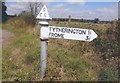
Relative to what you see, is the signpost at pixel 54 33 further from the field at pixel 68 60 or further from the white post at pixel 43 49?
the field at pixel 68 60

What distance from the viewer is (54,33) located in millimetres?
5766

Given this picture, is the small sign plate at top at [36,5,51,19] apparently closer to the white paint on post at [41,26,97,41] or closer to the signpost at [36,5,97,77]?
the signpost at [36,5,97,77]

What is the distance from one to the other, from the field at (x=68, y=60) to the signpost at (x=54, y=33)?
517 millimetres

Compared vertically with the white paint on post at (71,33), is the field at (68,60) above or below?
below

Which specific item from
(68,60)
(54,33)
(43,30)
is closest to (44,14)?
(43,30)

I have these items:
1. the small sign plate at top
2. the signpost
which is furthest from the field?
the small sign plate at top

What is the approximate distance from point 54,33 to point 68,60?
42.3 inches

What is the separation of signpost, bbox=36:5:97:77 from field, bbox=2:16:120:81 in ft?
1.69

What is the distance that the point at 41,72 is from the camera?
19.1ft

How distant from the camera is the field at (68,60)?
5.91 m

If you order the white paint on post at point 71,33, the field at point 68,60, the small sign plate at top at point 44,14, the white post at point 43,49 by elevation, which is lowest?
the field at point 68,60

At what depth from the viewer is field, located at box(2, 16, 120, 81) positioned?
19.4 feet

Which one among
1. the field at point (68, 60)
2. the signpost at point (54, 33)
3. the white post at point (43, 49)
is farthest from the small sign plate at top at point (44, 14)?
the field at point (68, 60)

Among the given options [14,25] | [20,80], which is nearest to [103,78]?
[20,80]
